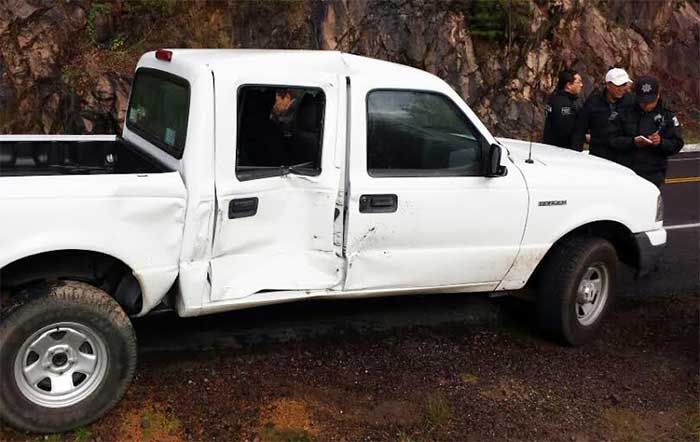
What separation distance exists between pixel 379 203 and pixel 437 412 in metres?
1.24

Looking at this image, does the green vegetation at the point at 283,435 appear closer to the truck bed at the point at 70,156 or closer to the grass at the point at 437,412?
the grass at the point at 437,412

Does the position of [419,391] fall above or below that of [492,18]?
below

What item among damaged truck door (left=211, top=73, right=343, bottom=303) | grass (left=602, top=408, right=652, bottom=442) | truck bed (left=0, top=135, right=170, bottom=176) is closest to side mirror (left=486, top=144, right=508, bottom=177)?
damaged truck door (left=211, top=73, right=343, bottom=303)

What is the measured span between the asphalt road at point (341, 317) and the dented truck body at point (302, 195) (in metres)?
0.73

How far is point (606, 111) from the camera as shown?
264 inches

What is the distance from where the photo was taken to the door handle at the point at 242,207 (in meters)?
4.01

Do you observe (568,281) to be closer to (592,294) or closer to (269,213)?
(592,294)

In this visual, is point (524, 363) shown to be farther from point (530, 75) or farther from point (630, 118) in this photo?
point (530, 75)

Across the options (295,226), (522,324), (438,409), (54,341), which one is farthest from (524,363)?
(54,341)

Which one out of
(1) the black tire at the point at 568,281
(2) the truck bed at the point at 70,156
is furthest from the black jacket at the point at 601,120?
(2) the truck bed at the point at 70,156

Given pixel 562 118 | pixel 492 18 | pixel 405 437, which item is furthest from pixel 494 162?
pixel 492 18

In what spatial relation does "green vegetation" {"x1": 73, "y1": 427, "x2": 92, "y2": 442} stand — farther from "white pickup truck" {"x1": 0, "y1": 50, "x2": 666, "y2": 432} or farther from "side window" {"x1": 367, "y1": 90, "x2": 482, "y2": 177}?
"side window" {"x1": 367, "y1": 90, "x2": 482, "y2": 177}

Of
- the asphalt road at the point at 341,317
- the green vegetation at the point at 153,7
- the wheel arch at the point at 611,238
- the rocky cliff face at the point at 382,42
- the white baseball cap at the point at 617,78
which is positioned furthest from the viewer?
the green vegetation at the point at 153,7

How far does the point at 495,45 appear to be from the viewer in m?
16.8
